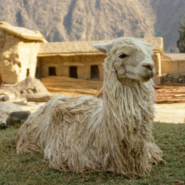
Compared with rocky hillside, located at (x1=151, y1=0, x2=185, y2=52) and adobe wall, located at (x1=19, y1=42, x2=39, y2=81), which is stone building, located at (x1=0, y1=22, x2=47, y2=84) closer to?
adobe wall, located at (x1=19, y1=42, x2=39, y2=81)

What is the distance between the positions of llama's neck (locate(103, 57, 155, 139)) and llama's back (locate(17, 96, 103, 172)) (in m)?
0.42

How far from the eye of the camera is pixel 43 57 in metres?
14.3

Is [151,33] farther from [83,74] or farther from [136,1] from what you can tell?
[83,74]

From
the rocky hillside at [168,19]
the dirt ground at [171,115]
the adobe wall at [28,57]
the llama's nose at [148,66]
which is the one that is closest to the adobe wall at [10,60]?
the adobe wall at [28,57]

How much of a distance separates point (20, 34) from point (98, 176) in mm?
11137

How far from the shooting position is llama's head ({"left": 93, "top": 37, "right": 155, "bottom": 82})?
220cm

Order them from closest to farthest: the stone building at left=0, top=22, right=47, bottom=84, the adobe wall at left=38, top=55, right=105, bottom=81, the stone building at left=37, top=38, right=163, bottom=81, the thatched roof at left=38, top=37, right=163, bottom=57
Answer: the stone building at left=0, top=22, right=47, bottom=84 → the thatched roof at left=38, top=37, right=163, bottom=57 → the stone building at left=37, top=38, right=163, bottom=81 → the adobe wall at left=38, top=55, right=105, bottom=81

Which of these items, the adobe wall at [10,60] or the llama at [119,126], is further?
the adobe wall at [10,60]

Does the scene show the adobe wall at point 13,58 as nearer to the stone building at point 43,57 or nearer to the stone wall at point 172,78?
the stone building at point 43,57

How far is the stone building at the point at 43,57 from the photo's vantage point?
12.5 metres

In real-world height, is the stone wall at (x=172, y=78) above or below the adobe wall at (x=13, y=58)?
below

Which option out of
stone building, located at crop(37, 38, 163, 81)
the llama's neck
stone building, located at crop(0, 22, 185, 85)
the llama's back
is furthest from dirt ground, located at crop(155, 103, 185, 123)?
stone building, located at crop(37, 38, 163, 81)

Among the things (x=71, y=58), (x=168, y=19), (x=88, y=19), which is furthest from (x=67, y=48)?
(x=168, y=19)

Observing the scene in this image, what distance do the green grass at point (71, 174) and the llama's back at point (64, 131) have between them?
0.51 feet
